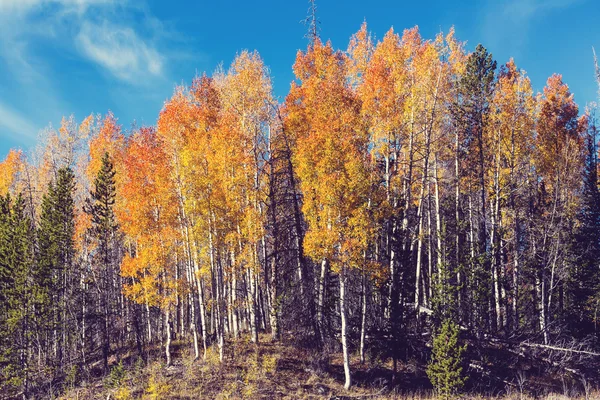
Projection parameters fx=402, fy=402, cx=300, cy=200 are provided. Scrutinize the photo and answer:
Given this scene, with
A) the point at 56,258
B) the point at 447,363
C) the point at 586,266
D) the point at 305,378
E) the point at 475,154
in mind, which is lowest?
the point at 305,378

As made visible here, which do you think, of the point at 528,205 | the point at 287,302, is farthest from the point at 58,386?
the point at 528,205

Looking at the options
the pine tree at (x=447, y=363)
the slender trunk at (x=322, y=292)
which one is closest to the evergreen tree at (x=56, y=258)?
the slender trunk at (x=322, y=292)

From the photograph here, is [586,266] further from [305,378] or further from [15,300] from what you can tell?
[15,300]

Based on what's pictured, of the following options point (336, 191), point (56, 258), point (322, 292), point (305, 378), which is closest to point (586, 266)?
point (322, 292)

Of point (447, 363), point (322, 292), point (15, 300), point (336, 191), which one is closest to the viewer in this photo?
point (447, 363)

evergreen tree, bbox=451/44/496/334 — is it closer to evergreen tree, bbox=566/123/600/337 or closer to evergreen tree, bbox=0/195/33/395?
evergreen tree, bbox=566/123/600/337

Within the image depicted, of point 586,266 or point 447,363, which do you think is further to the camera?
point 586,266

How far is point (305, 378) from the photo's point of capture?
19141 millimetres

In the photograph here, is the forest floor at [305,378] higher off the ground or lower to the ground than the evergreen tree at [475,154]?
lower

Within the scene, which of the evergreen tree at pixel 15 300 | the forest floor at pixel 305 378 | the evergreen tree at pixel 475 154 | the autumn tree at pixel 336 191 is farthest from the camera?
the evergreen tree at pixel 15 300

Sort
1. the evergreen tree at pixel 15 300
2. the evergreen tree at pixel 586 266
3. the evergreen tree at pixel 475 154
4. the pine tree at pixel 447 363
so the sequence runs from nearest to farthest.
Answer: the pine tree at pixel 447 363
the evergreen tree at pixel 475 154
the evergreen tree at pixel 15 300
the evergreen tree at pixel 586 266

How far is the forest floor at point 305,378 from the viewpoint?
59.0 feet

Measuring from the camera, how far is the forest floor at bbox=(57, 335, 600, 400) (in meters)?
18.0

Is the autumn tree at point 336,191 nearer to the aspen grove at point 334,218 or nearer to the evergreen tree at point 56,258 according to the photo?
the aspen grove at point 334,218
